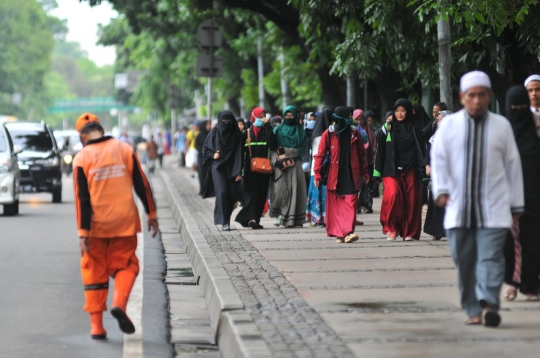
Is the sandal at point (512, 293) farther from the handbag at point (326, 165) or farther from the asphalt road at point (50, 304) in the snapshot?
the handbag at point (326, 165)

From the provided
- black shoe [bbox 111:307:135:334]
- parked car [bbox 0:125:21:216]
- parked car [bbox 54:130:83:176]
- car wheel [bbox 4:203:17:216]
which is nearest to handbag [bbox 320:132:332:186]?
black shoe [bbox 111:307:135:334]

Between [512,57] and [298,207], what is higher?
[512,57]

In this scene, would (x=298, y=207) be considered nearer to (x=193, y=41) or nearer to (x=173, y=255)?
(x=173, y=255)

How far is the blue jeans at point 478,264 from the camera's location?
794 cm

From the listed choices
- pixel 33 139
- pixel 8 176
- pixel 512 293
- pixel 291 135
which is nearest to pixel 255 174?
pixel 291 135

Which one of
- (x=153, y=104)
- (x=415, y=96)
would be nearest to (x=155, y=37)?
(x=415, y=96)

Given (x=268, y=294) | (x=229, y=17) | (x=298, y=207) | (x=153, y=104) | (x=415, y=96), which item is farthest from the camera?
(x=153, y=104)

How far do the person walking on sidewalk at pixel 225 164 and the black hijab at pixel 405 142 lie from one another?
2.95 m

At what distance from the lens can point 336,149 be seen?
15023 mm

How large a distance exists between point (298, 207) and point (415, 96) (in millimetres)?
7483

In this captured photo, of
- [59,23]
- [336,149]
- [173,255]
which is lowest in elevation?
[173,255]

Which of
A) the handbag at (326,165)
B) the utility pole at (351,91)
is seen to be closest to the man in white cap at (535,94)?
the handbag at (326,165)

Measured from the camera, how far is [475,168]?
310 inches

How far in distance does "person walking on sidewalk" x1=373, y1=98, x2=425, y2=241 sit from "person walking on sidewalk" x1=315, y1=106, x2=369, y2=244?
0.32 m
